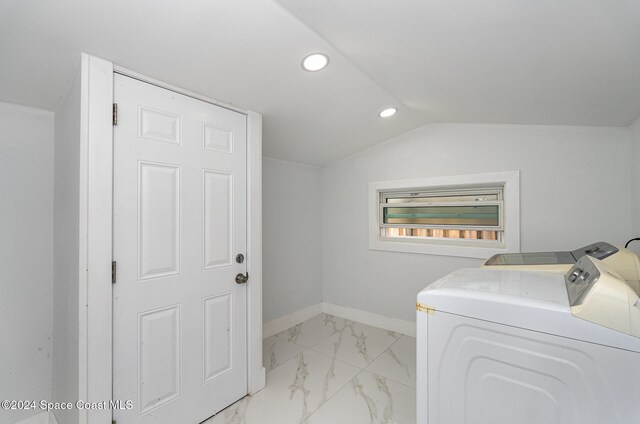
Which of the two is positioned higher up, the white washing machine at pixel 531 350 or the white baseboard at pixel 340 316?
the white washing machine at pixel 531 350

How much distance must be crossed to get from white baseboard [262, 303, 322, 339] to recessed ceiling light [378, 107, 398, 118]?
2.22 metres

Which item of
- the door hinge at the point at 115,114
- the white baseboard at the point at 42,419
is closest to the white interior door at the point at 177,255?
the door hinge at the point at 115,114

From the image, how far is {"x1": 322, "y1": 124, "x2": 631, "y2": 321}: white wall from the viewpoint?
1.82m

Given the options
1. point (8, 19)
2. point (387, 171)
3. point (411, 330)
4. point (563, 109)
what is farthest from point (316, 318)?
point (8, 19)

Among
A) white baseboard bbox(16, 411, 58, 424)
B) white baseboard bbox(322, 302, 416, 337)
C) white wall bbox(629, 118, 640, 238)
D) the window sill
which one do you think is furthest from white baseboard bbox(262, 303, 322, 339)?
white wall bbox(629, 118, 640, 238)

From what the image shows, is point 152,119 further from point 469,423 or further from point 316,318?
point 316,318

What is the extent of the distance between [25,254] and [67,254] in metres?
0.46

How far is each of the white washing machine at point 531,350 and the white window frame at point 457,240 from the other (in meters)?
1.25

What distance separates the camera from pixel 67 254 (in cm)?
138

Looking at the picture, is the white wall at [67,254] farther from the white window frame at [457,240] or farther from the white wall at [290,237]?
the white window frame at [457,240]

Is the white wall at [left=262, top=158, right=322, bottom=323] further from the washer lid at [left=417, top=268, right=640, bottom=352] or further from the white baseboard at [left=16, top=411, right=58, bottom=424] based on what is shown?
the washer lid at [left=417, top=268, right=640, bottom=352]

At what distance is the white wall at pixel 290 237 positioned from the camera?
2713mm

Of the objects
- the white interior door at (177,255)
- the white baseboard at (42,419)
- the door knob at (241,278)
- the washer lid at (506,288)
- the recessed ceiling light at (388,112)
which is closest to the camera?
the washer lid at (506,288)

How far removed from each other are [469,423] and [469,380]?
0.15 m
